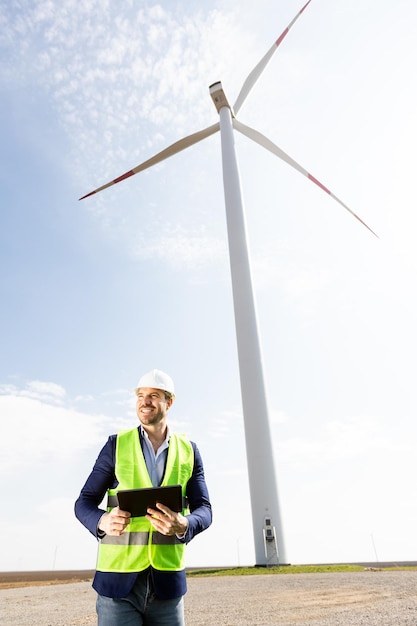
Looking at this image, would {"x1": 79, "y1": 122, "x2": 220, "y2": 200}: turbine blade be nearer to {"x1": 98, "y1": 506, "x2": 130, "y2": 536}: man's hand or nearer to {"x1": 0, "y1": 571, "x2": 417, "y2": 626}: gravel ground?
{"x1": 0, "y1": 571, "x2": 417, "y2": 626}: gravel ground

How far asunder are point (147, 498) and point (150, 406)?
0.99 metres

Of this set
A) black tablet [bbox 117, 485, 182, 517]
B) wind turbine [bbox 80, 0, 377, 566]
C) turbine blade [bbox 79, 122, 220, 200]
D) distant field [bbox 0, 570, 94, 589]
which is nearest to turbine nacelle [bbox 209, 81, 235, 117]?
wind turbine [bbox 80, 0, 377, 566]

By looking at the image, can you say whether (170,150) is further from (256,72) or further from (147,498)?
(147,498)

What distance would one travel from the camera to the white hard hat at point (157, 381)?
4.75 m

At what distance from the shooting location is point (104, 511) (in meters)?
4.44

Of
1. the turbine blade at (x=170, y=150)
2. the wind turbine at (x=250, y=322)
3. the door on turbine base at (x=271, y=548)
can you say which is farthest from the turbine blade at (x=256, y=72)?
the door on turbine base at (x=271, y=548)

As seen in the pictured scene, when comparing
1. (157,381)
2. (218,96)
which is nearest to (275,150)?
(218,96)

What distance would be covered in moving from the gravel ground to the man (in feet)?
27.0

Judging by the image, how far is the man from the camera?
4.02 meters

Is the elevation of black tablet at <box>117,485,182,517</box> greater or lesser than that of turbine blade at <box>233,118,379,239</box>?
lesser

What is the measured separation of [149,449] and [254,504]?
81.9 feet

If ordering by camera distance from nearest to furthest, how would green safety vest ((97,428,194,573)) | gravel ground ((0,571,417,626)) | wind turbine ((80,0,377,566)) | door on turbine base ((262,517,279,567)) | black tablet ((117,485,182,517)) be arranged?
black tablet ((117,485,182,517))
green safety vest ((97,428,194,573))
gravel ground ((0,571,417,626))
door on turbine base ((262,517,279,567))
wind turbine ((80,0,377,566))

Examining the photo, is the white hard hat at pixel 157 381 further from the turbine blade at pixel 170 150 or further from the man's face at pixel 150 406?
the turbine blade at pixel 170 150

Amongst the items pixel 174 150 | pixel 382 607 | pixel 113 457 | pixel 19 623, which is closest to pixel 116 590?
pixel 113 457
